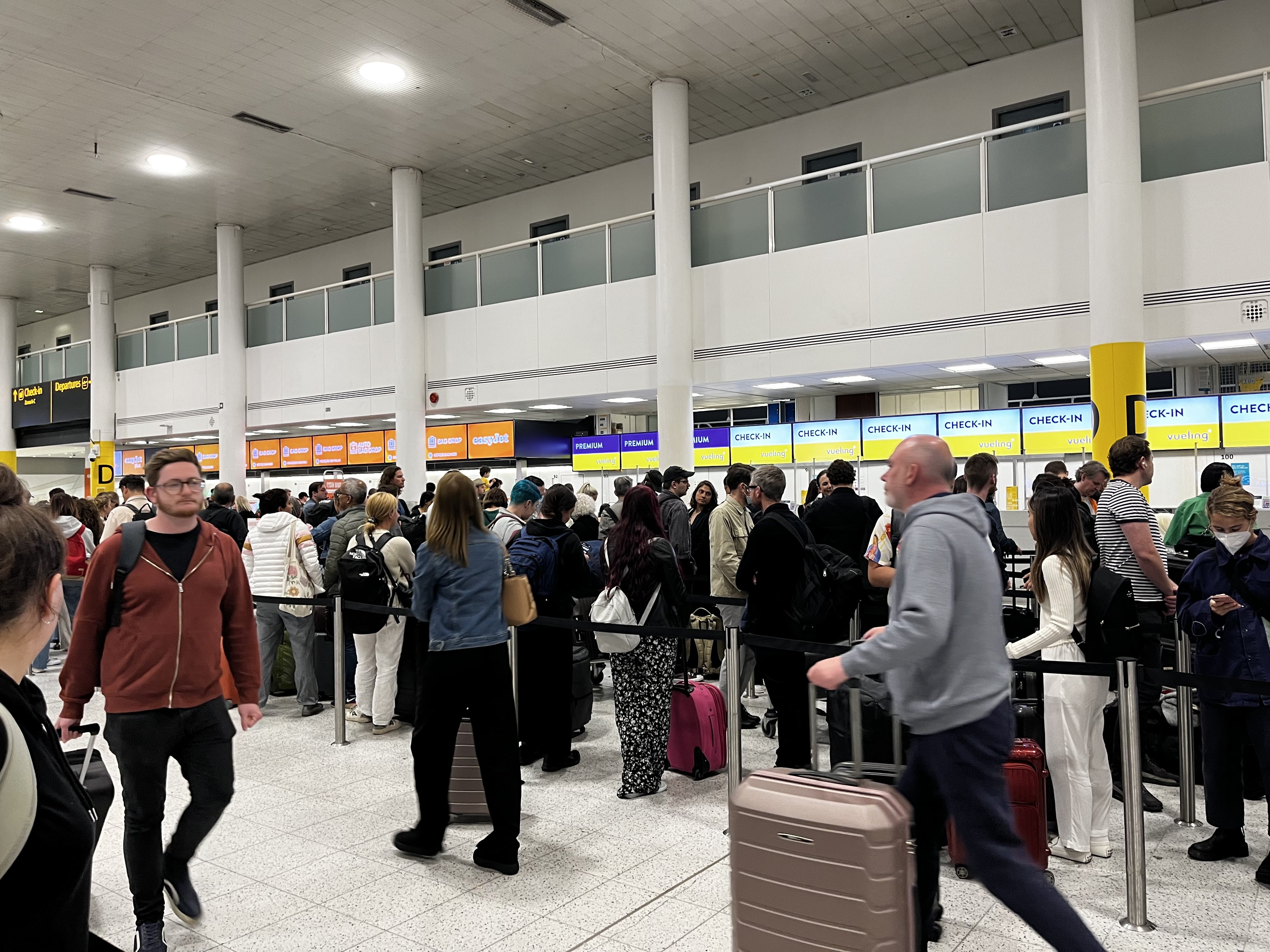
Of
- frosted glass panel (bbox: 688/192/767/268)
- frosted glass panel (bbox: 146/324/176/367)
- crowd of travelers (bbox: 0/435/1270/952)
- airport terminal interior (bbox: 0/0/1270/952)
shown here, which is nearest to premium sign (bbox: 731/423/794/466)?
airport terminal interior (bbox: 0/0/1270/952)

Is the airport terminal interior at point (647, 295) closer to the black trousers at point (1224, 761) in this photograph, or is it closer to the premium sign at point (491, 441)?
the premium sign at point (491, 441)

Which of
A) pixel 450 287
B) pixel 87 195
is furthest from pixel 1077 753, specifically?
pixel 87 195

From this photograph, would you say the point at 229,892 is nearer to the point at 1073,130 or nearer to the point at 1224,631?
the point at 1224,631

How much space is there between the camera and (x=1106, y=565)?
534 centimetres

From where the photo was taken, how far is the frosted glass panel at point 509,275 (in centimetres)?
1483

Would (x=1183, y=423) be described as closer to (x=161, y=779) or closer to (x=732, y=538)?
(x=732, y=538)

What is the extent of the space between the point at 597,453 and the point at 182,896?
12573 mm

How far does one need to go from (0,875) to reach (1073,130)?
36.8 feet

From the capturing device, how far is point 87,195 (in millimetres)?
17547

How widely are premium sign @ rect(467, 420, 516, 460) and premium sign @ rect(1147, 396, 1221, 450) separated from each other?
957cm

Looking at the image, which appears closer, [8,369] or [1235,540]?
[1235,540]

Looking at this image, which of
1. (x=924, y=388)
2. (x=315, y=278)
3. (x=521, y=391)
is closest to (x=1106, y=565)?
(x=924, y=388)

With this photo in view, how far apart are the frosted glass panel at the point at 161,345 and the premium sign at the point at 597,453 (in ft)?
34.3

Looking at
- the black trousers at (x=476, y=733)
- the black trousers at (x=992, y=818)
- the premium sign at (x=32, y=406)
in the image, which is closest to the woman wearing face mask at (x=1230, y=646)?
the black trousers at (x=992, y=818)
